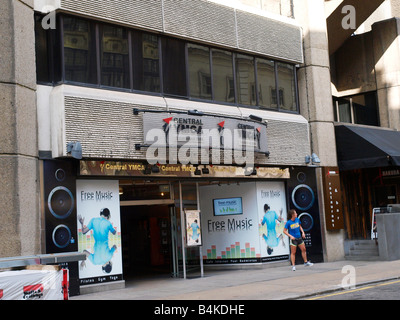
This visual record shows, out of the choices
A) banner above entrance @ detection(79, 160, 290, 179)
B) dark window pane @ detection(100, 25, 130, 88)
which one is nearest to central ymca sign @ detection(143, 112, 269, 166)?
banner above entrance @ detection(79, 160, 290, 179)

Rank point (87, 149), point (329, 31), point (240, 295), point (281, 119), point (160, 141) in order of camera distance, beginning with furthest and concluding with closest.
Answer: point (329, 31) < point (281, 119) < point (160, 141) < point (87, 149) < point (240, 295)

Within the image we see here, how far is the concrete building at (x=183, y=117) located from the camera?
13.7 metres

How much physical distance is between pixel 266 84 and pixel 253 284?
25.4ft

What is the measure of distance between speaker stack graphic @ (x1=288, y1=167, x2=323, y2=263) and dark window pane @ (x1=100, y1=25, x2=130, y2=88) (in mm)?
7304

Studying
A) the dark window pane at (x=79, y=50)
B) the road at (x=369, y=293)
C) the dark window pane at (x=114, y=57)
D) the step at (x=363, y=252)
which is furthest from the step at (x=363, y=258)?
the dark window pane at (x=79, y=50)

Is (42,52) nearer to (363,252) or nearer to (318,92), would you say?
(318,92)

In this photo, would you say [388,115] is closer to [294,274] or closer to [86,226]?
[294,274]

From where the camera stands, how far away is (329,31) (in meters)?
23.6

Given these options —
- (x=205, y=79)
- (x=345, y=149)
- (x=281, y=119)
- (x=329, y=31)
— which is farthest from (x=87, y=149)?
(x=329, y=31)

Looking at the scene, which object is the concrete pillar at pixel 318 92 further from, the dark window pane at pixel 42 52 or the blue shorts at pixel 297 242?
the dark window pane at pixel 42 52

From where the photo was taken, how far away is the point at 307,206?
2000 cm

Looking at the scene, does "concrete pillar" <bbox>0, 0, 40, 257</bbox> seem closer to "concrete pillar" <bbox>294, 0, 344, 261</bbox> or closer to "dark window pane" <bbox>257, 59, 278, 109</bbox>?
"dark window pane" <bbox>257, 59, 278, 109</bbox>

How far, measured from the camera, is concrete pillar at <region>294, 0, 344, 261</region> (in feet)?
66.8

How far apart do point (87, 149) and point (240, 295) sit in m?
5.10
